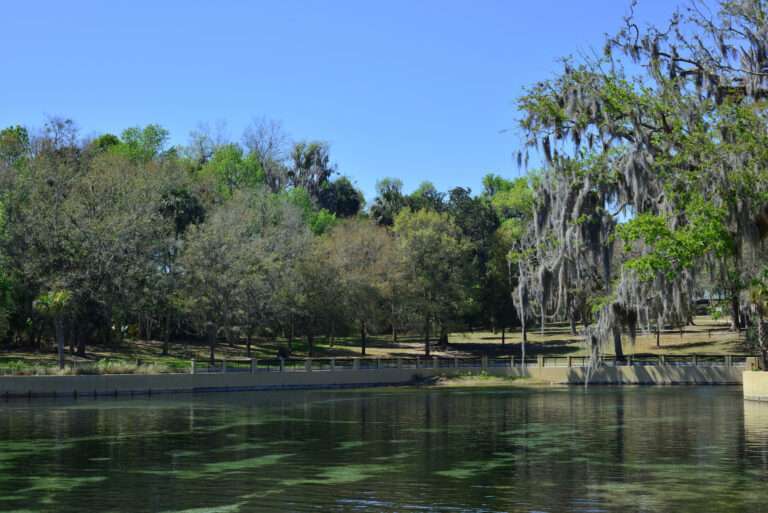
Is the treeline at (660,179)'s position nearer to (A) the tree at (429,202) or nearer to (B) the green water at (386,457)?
(B) the green water at (386,457)

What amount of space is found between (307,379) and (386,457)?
41663 millimetres

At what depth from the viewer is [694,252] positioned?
41094mm

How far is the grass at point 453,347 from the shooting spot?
8060 centimetres

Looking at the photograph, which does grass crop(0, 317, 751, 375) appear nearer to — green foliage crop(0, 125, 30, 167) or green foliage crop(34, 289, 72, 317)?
green foliage crop(34, 289, 72, 317)

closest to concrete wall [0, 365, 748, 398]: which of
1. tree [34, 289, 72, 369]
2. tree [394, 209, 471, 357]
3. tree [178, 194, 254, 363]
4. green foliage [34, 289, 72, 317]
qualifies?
tree [34, 289, 72, 369]

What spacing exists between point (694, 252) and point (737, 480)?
56.7 feet

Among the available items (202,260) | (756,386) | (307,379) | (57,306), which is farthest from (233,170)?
(756,386)

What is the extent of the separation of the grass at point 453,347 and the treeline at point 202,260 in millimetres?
1940

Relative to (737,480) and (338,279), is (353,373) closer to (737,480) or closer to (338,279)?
(338,279)

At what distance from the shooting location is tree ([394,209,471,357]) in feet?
318

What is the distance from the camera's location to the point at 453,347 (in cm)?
10656

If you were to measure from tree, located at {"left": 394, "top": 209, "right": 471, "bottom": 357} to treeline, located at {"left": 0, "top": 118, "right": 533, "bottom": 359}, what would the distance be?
15 centimetres

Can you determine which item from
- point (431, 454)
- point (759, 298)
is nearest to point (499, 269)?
point (759, 298)

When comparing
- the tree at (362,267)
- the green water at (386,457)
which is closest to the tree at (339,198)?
the tree at (362,267)
